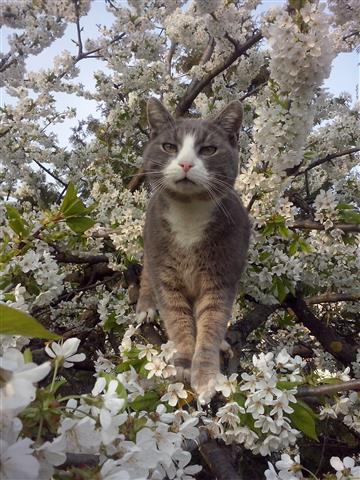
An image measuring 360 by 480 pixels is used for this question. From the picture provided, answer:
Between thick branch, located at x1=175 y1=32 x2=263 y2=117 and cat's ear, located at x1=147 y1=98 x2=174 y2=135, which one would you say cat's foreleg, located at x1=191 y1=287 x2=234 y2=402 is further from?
thick branch, located at x1=175 y1=32 x2=263 y2=117

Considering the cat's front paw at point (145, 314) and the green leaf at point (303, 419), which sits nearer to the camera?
the green leaf at point (303, 419)

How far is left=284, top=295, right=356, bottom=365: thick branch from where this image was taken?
9.78 ft

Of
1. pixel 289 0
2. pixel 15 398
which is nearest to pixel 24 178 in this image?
pixel 289 0

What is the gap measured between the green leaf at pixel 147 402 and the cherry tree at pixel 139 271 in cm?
1

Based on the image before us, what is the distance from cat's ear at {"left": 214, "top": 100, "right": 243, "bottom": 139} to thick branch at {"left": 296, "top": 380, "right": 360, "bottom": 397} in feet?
5.40

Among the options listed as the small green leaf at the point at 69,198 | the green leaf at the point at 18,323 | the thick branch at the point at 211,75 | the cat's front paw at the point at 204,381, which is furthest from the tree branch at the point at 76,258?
the green leaf at the point at 18,323

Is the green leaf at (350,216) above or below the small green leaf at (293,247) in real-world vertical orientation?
above

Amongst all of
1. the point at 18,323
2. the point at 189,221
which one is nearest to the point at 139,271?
the point at 189,221

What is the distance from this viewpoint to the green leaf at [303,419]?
1.52 meters

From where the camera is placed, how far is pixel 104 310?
9.66 ft

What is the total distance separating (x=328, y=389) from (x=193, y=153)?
1403mm

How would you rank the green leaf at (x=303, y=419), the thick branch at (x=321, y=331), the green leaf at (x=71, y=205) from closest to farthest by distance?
the green leaf at (x=303, y=419) → the green leaf at (x=71, y=205) → the thick branch at (x=321, y=331)

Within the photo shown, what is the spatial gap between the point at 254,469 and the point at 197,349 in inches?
94.7

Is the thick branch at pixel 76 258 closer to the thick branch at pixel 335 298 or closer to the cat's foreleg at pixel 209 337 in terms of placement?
the cat's foreleg at pixel 209 337
